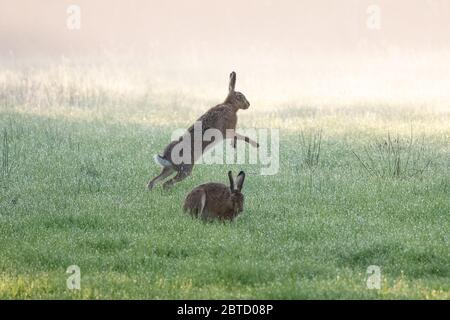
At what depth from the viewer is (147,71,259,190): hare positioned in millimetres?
13773

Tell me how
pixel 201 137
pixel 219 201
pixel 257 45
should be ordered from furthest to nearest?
pixel 257 45, pixel 201 137, pixel 219 201

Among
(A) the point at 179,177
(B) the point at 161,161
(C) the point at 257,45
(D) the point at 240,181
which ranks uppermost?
(C) the point at 257,45

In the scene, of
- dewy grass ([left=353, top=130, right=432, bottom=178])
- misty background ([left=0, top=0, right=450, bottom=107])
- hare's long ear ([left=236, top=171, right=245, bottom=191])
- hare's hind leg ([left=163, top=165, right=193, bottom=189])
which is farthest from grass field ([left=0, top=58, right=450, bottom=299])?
misty background ([left=0, top=0, right=450, bottom=107])

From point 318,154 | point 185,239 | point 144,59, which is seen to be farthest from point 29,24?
point 185,239

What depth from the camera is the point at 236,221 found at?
37.8 feet

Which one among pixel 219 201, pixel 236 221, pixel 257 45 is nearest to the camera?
Result: pixel 219 201

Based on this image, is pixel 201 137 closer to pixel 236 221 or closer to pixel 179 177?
pixel 179 177

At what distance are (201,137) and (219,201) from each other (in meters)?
2.92

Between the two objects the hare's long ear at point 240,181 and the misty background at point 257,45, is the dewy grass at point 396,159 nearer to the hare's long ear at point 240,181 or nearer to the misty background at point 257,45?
the hare's long ear at point 240,181

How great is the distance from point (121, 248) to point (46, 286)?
1680 millimetres

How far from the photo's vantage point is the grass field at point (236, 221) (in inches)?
354

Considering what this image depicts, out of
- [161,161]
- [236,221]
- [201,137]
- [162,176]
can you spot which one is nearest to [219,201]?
[236,221]

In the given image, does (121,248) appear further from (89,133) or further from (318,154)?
(89,133)

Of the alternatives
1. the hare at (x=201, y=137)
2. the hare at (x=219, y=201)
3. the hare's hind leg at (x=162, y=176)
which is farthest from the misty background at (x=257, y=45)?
the hare at (x=219, y=201)
